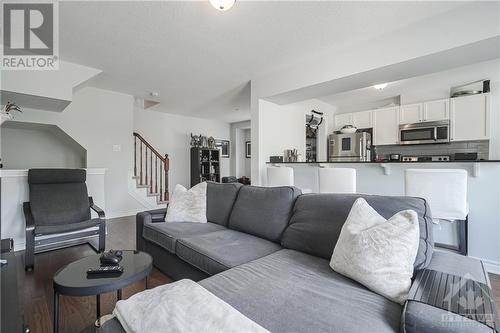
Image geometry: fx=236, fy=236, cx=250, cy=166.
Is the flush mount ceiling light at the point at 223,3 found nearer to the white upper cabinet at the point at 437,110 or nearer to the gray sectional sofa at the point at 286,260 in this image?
the gray sectional sofa at the point at 286,260

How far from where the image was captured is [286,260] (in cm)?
157

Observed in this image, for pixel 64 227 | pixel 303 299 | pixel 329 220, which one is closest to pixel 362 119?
pixel 329 220

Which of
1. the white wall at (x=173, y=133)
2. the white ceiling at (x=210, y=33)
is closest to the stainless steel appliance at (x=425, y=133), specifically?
the white ceiling at (x=210, y=33)

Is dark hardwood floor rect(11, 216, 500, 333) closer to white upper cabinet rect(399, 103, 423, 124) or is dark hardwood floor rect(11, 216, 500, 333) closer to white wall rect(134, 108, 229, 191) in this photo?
white upper cabinet rect(399, 103, 423, 124)

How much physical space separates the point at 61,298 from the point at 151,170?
388cm

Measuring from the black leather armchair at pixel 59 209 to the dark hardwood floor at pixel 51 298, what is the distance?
201 mm

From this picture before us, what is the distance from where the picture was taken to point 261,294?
45.5 inches

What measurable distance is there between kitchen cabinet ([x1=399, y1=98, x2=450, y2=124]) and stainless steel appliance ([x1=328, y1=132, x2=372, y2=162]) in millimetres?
750

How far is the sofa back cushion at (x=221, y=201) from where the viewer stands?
8.27 ft

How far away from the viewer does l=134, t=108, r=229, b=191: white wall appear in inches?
239

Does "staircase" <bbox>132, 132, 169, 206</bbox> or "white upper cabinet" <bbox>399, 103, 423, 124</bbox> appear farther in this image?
"staircase" <bbox>132, 132, 169, 206</bbox>

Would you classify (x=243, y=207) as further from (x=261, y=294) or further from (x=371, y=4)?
(x=371, y=4)

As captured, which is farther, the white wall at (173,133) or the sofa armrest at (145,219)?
the white wall at (173,133)

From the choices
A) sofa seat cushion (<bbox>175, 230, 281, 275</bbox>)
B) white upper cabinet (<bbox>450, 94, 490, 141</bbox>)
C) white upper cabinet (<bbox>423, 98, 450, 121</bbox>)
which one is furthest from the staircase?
white upper cabinet (<bbox>450, 94, 490, 141</bbox>)
